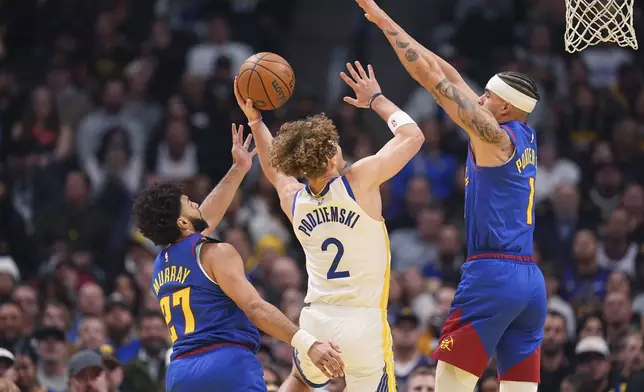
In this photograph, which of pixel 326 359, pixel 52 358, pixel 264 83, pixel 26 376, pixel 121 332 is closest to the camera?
pixel 326 359

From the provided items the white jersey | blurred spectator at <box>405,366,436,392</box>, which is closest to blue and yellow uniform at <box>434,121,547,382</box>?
the white jersey

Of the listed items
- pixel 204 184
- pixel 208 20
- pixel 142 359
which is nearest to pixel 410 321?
pixel 142 359

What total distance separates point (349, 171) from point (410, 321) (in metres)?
4.43

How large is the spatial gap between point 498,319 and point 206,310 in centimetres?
195

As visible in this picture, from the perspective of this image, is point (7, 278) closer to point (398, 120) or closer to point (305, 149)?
point (305, 149)

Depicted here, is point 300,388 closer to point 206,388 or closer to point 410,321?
point 206,388

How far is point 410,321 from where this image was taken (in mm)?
12336

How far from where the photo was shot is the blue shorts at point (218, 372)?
26.0ft

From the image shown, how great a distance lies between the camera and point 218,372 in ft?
26.0

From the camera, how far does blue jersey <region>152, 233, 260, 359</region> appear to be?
317 inches

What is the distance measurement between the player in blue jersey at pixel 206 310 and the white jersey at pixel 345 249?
40 centimetres

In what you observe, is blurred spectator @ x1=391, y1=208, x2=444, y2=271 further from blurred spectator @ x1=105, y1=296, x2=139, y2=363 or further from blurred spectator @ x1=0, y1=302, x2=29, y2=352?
blurred spectator @ x1=0, y1=302, x2=29, y2=352

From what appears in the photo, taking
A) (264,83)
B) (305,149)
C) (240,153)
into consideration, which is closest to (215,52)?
(240,153)

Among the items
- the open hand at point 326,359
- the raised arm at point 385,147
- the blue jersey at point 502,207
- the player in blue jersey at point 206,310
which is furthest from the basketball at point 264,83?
the open hand at point 326,359
